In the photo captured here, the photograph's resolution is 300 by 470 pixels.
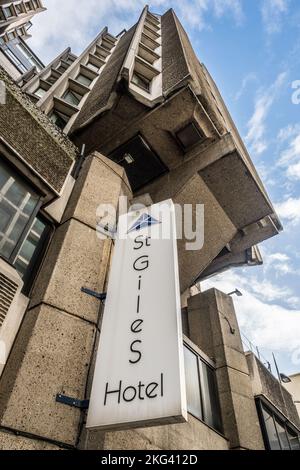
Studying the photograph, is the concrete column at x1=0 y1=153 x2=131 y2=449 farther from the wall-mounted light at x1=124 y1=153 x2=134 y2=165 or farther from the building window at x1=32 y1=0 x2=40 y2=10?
the building window at x1=32 y1=0 x2=40 y2=10

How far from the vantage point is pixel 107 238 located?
573 centimetres

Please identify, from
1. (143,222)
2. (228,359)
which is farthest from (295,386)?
(143,222)

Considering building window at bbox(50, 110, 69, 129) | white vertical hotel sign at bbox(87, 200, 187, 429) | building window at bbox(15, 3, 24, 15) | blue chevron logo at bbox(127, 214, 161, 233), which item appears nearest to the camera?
white vertical hotel sign at bbox(87, 200, 187, 429)

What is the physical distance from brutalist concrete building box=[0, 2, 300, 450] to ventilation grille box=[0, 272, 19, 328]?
2 centimetres

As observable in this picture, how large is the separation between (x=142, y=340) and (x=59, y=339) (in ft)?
3.76

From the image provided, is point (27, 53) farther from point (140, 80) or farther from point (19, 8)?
point (140, 80)

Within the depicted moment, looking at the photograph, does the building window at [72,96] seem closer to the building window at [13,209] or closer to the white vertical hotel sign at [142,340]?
the building window at [13,209]

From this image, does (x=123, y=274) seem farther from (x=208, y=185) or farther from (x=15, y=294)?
(x=208, y=185)

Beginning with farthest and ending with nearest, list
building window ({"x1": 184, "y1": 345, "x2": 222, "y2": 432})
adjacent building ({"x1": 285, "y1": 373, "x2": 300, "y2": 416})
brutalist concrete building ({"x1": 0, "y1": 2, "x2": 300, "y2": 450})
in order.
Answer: adjacent building ({"x1": 285, "y1": 373, "x2": 300, "y2": 416}), building window ({"x1": 184, "y1": 345, "x2": 222, "y2": 432}), brutalist concrete building ({"x1": 0, "y1": 2, "x2": 300, "y2": 450})

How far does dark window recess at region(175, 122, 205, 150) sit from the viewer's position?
8211 millimetres

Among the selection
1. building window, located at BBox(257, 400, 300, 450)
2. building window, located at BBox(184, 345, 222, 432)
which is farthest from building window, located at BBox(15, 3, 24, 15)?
building window, located at BBox(257, 400, 300, 450)

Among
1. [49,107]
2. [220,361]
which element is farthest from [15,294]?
Result: [49,107]

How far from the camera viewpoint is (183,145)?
8.59m

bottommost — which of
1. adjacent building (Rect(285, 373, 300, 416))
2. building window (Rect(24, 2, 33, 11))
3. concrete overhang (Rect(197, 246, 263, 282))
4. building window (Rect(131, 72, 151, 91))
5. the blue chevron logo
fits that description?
the blue chevron logo
